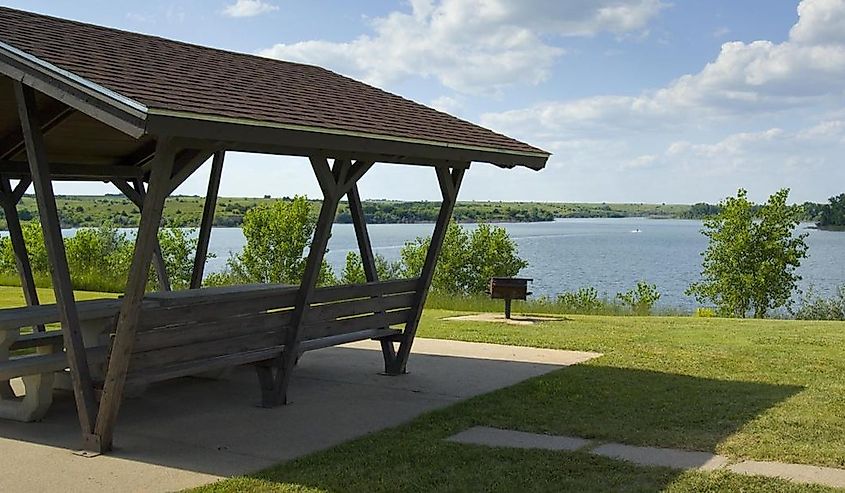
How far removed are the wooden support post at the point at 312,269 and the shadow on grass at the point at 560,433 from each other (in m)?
1.39

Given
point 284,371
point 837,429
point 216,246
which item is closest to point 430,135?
point 284,371

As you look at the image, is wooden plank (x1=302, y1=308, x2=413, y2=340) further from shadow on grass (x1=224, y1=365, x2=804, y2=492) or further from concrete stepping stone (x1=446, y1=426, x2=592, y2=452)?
concrete stepping stone (x1=446, y1=426, x2=592, y2=452)

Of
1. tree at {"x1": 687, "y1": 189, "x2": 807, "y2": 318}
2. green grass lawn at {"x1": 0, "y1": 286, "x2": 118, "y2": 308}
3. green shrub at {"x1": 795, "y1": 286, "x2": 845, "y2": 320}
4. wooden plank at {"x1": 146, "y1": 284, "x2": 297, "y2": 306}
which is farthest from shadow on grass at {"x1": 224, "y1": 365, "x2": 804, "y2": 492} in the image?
tree at {"x1": 687, "y1": 189, "x2": 807, "y2": 318}

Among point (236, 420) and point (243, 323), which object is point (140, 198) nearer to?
point (243, 323)

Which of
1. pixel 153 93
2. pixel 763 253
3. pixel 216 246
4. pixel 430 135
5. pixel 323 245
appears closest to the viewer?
pixel 153 93

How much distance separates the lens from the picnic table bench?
6.81 meters

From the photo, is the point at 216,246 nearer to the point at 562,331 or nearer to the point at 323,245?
the point at 562,331

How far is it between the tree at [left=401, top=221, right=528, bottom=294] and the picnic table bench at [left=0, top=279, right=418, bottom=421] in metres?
26.4

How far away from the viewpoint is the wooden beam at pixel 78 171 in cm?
891

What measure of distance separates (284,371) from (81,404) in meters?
2.00

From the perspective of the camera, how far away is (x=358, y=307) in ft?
29.6

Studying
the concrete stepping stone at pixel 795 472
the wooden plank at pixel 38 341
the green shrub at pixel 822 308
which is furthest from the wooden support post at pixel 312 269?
the green shrub at pixel 822 308

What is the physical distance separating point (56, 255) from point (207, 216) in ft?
14.9

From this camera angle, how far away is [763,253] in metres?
32.7
